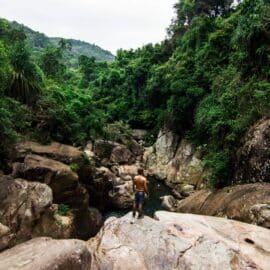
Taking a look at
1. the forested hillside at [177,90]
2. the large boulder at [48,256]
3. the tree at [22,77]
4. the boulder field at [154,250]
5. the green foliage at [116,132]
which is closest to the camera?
the large boulder at [48,256]

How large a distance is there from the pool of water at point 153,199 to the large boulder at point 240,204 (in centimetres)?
→ 888

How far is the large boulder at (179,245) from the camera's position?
8.53m

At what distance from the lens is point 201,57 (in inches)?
1289

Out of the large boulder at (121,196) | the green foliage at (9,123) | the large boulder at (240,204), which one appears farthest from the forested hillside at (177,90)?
the large boulder at (121,196)

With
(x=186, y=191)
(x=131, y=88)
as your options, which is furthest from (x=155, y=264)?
(x=131, y=88)

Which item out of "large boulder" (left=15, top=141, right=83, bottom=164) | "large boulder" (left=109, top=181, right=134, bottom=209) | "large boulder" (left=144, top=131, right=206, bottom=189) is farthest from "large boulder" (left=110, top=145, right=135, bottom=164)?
"large boulder" (left=15, top=141, right=83, bottom=164)

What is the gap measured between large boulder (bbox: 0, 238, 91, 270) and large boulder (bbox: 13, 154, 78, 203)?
8.62m

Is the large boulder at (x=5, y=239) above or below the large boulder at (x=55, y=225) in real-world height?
above

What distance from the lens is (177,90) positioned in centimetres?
3203

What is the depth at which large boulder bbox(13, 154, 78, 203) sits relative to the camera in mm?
17359

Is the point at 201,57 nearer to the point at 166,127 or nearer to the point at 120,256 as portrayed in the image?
the point at 166,127

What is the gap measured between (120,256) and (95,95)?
145ft

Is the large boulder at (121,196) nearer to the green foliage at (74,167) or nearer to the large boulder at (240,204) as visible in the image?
the green foliage at (74,167)

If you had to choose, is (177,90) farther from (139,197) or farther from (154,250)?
(154,250)
